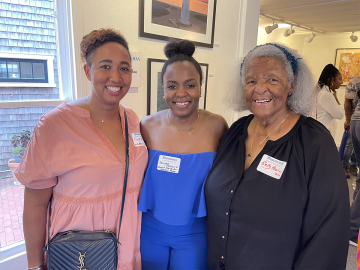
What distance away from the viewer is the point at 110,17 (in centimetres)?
211

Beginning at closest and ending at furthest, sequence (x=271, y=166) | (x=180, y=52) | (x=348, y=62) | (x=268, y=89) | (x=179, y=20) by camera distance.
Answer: (x=271, y=166) → (x=268, y=89) → (x=180, y=52) → (x=179, y=20) → (x=348, y=62)

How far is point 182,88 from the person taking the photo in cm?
158

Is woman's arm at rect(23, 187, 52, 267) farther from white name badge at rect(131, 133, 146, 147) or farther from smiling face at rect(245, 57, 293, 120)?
smiling face at rect(245, 57, 293, 120)

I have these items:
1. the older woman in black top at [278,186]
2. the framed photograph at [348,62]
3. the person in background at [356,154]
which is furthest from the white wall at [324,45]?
the older woman in black top at [278,186]

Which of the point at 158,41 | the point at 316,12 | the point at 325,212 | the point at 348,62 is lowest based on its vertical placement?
the point at 325,212

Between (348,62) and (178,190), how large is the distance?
874cm

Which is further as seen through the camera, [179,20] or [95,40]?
[179,20]

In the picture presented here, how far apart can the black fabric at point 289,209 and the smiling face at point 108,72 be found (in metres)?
0.81

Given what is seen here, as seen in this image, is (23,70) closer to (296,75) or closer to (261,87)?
(261,87)

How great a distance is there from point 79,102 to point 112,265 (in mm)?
946

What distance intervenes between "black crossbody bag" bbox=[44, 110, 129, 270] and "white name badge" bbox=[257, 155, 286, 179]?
2.91ft

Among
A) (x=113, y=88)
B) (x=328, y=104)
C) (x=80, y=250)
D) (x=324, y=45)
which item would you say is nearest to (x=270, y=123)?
(x=113, y=88)

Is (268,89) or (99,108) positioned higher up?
(268,89)

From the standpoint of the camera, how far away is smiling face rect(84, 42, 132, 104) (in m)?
1.32
